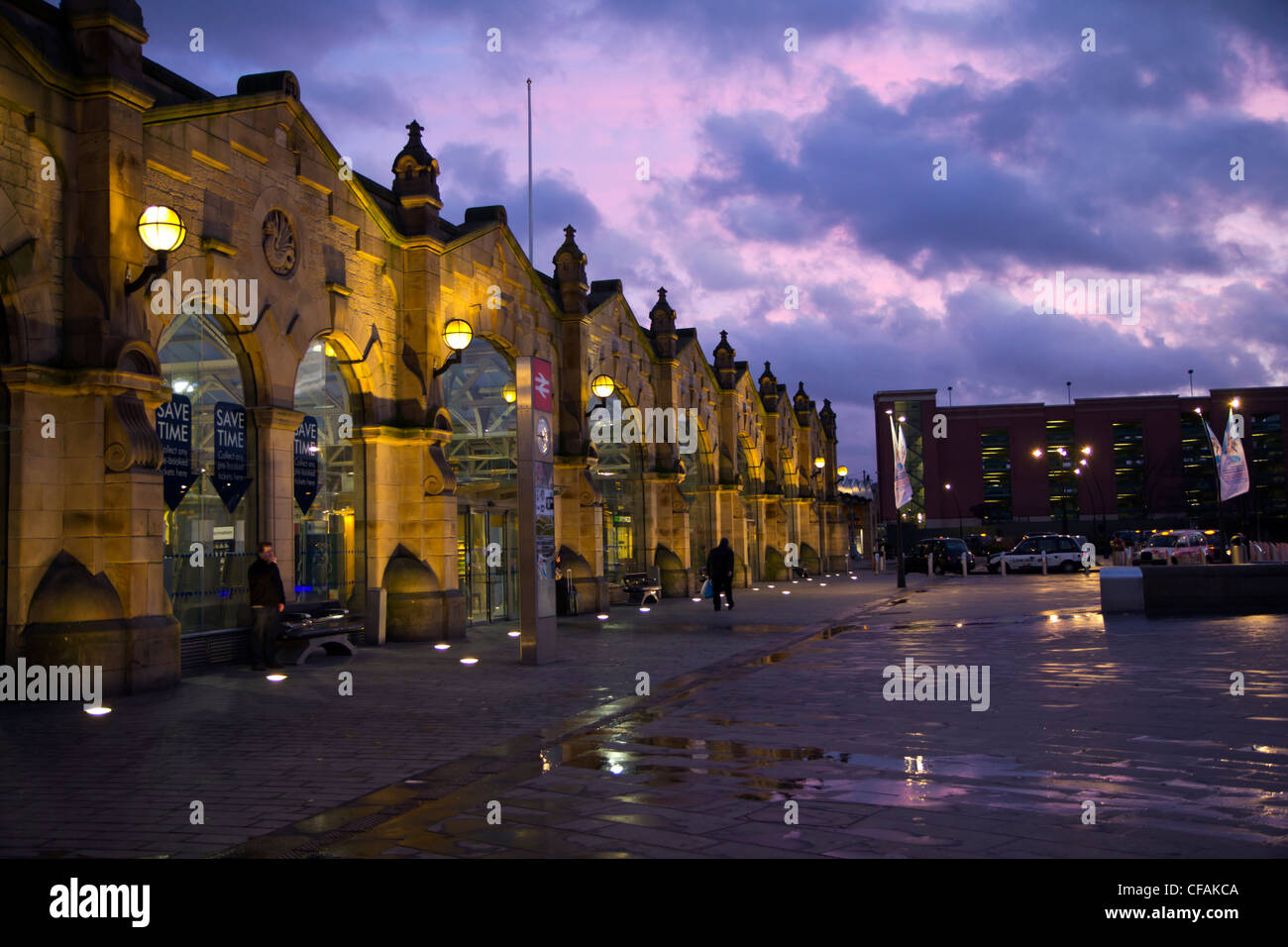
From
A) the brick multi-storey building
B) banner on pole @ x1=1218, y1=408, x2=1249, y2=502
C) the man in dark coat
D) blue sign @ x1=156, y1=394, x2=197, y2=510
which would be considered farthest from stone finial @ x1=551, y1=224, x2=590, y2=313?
the brick multi-storey building

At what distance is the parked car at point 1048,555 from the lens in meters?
44.8

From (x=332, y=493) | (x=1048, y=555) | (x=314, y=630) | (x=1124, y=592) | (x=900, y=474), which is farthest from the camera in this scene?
(x=1048, y=555)

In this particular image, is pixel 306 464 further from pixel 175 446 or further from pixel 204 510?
pixel 175 446

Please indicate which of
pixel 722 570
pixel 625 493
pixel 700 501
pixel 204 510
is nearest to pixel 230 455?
pixel 204 510

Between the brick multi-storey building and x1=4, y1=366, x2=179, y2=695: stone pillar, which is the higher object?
the brick multi-storey building

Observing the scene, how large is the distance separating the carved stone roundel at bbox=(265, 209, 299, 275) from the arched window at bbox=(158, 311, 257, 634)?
1336mm

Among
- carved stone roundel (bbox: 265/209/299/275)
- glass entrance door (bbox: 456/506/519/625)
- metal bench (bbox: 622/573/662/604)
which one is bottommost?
metal bench (bbox: 622/573/662/604)

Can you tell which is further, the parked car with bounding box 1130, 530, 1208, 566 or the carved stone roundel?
the parked car with bounding box 1130, 530, 1208, 566

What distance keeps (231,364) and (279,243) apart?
1992mm

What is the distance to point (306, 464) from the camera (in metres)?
17.2

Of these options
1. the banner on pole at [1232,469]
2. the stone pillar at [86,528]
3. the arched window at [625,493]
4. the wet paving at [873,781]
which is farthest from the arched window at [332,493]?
the banner on pole at [1232,469]

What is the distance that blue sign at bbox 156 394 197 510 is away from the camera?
46.1 ft

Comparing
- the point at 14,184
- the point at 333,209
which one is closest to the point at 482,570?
the point at 333,209

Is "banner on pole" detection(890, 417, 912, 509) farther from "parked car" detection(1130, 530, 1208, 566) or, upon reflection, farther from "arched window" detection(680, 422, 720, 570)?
"parked car" detection(1130, 530, 1208, 566)
